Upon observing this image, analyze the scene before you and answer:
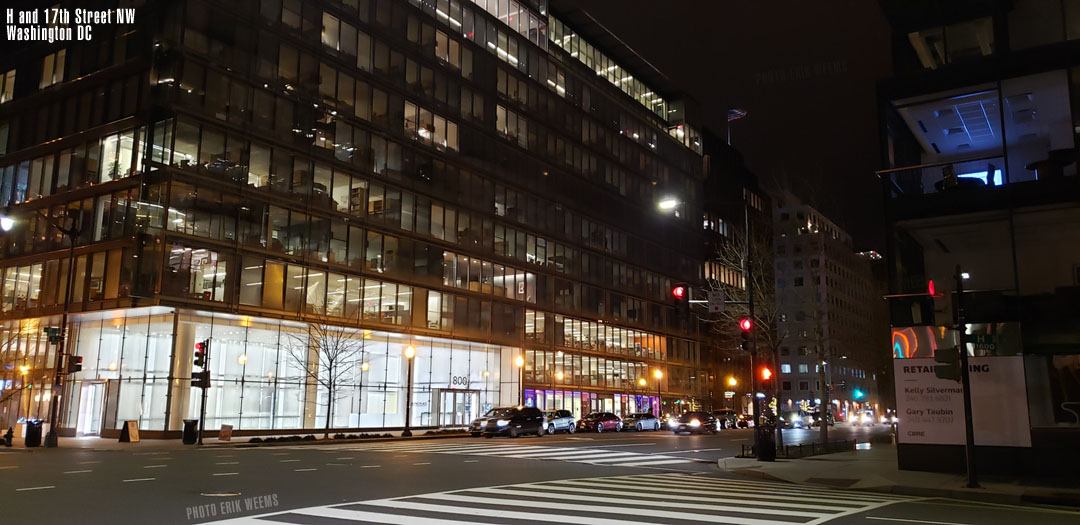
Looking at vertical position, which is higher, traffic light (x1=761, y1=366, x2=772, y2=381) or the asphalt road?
traffic light (x1=761, y1=366, x2=772, y2=381)

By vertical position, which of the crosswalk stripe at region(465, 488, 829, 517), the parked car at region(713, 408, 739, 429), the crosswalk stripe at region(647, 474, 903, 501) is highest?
the crosswalk stripe at region(465, 488, 829, 517)

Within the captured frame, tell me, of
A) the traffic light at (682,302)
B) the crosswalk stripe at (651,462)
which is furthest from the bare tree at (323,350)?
the traffic light at (682,302)

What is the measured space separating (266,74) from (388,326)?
17.2 meters

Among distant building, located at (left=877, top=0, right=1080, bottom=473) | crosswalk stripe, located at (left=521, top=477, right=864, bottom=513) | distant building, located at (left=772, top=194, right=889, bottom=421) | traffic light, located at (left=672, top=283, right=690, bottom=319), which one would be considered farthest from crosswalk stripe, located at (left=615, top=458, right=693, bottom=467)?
distant building, located at (left=772, top=194, right=889, bottom=421)

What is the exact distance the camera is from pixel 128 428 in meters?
35.3

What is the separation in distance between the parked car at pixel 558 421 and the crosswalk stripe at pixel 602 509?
116 feet

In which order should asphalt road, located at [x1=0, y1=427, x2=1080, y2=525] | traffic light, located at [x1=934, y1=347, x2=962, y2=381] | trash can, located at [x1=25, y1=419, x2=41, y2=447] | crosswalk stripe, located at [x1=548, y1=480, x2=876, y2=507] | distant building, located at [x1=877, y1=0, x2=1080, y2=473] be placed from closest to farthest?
asphalt road, located at [x1=0, y1=427, x2=1080, y2=525] → crosswalk stripe, located at [x1=548, y1=480, x2=876, y2=507] → traffic light, located at [x1=934, y1=347, x2=962, y2=381] → distant building, located at [x1=877, y1=0, x2=1080, y2=473] → trash can, located at [x1=25, y1=419, x2=41, y2=447]

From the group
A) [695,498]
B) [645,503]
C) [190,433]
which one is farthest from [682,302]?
[190,433]

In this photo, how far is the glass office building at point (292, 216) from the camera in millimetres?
39844

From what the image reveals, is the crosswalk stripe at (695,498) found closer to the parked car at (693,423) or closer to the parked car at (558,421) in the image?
the parked car at (558,421)

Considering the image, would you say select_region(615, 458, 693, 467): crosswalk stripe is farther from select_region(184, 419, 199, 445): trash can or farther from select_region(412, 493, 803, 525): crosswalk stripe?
select_region(184, 419, 199, 445): trash can

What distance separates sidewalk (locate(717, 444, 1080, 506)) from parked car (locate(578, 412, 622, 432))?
103 feet

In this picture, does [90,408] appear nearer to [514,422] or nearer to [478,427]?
[478,427]

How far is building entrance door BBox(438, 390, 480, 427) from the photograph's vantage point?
2179 inches
